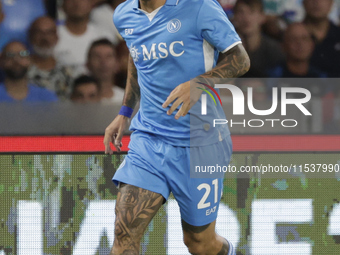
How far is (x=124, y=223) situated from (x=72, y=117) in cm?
115

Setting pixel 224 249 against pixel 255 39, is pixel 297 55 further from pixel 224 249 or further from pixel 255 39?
pixel 224 249

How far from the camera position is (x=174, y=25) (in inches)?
74.4

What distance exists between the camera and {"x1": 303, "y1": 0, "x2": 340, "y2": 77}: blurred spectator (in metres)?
3.31

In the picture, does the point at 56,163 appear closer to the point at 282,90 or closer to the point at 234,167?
the point at 234,167

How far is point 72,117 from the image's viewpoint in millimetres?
2771

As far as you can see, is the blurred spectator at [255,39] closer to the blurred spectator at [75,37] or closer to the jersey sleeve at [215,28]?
the blurred spectator at [75,37]

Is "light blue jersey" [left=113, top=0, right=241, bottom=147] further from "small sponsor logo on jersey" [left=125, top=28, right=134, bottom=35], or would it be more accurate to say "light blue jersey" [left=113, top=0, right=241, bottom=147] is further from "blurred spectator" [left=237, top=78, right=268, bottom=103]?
"blurred spectator" [left=237, top=78, right=268, bottom=103]

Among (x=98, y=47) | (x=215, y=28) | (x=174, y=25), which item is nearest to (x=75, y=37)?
(x=98, y=47)

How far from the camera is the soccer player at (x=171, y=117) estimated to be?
1827mm

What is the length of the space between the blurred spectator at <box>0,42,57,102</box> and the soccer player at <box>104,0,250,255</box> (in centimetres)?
125

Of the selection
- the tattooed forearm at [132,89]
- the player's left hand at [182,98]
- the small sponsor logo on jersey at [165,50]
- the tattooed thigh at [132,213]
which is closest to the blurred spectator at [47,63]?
the tattooed forearm at [132,89]

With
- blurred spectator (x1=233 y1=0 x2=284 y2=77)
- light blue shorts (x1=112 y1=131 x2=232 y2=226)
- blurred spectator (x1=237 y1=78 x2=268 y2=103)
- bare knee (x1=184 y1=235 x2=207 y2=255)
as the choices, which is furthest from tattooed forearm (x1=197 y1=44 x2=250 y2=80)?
blurred spectator (x1=233 y1=0 x2=284 y2=77)

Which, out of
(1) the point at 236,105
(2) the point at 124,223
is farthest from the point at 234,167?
(2) the point at 124,223

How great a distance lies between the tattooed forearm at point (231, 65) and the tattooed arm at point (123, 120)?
516 millimetres
